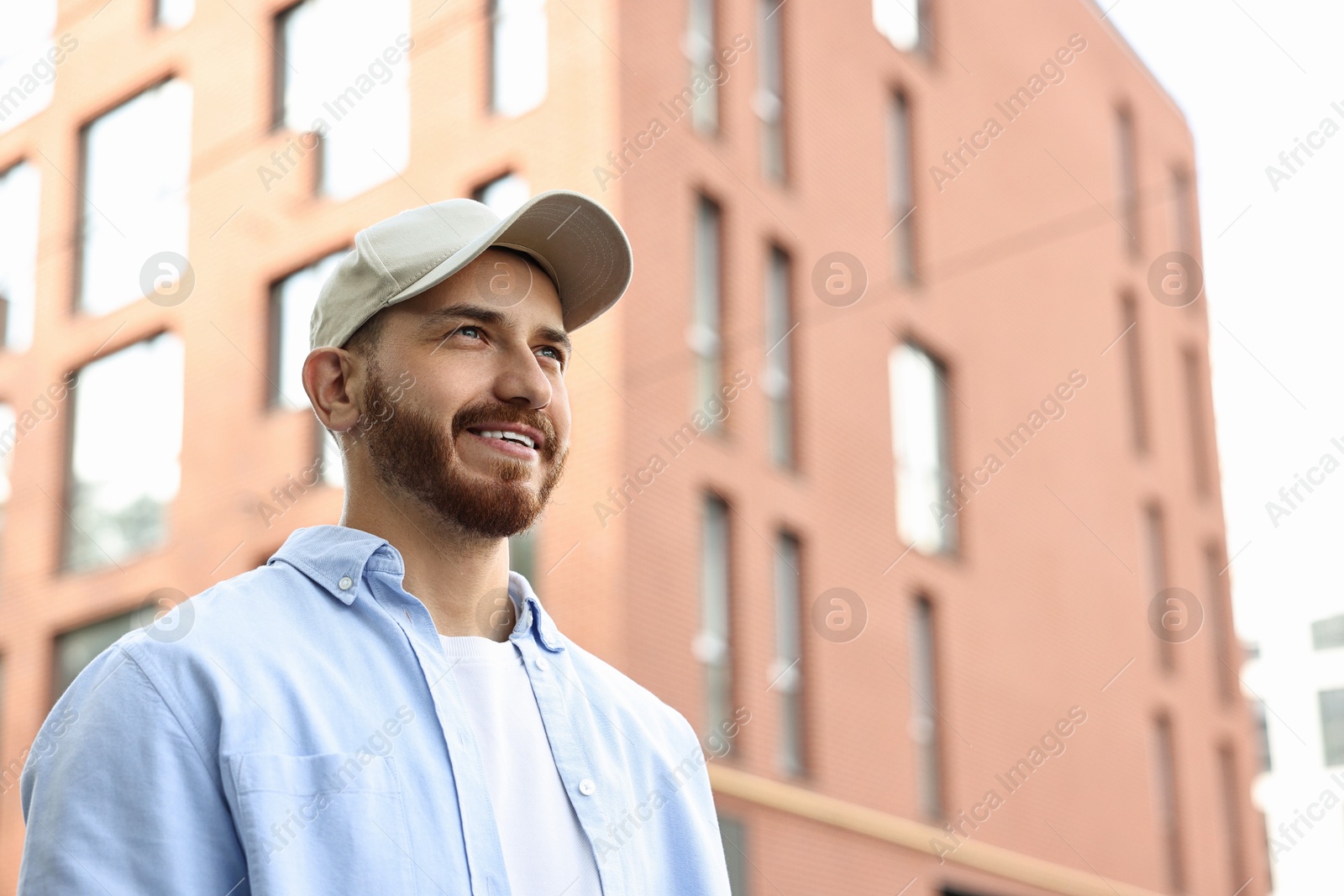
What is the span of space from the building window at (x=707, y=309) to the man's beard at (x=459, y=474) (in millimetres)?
13046

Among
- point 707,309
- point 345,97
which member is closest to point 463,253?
point 707,309

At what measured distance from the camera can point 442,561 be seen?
233 centimetres

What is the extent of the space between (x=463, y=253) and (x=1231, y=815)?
80.2 feet

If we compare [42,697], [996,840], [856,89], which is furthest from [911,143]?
[42,697]

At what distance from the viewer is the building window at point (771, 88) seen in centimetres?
1745

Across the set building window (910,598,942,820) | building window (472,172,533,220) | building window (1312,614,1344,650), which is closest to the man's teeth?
building window (472,172,533,220)

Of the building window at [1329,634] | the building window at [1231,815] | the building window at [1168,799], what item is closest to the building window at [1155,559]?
Result: the building window at [1168,799]

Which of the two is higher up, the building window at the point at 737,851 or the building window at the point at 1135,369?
the building window at the point at 1135,369

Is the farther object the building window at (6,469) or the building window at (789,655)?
the building window at (6,469)

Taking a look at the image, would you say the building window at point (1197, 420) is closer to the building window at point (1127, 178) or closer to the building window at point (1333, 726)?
the building window at point (1127, 178)

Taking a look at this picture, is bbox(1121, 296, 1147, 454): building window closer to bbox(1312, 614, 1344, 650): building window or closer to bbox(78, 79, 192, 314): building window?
bbox(78, 79, 192, 314): building window

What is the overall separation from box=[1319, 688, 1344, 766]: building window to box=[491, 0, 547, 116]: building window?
53046 millimetres

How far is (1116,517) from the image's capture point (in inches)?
902

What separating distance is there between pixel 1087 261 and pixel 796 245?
334 inches
